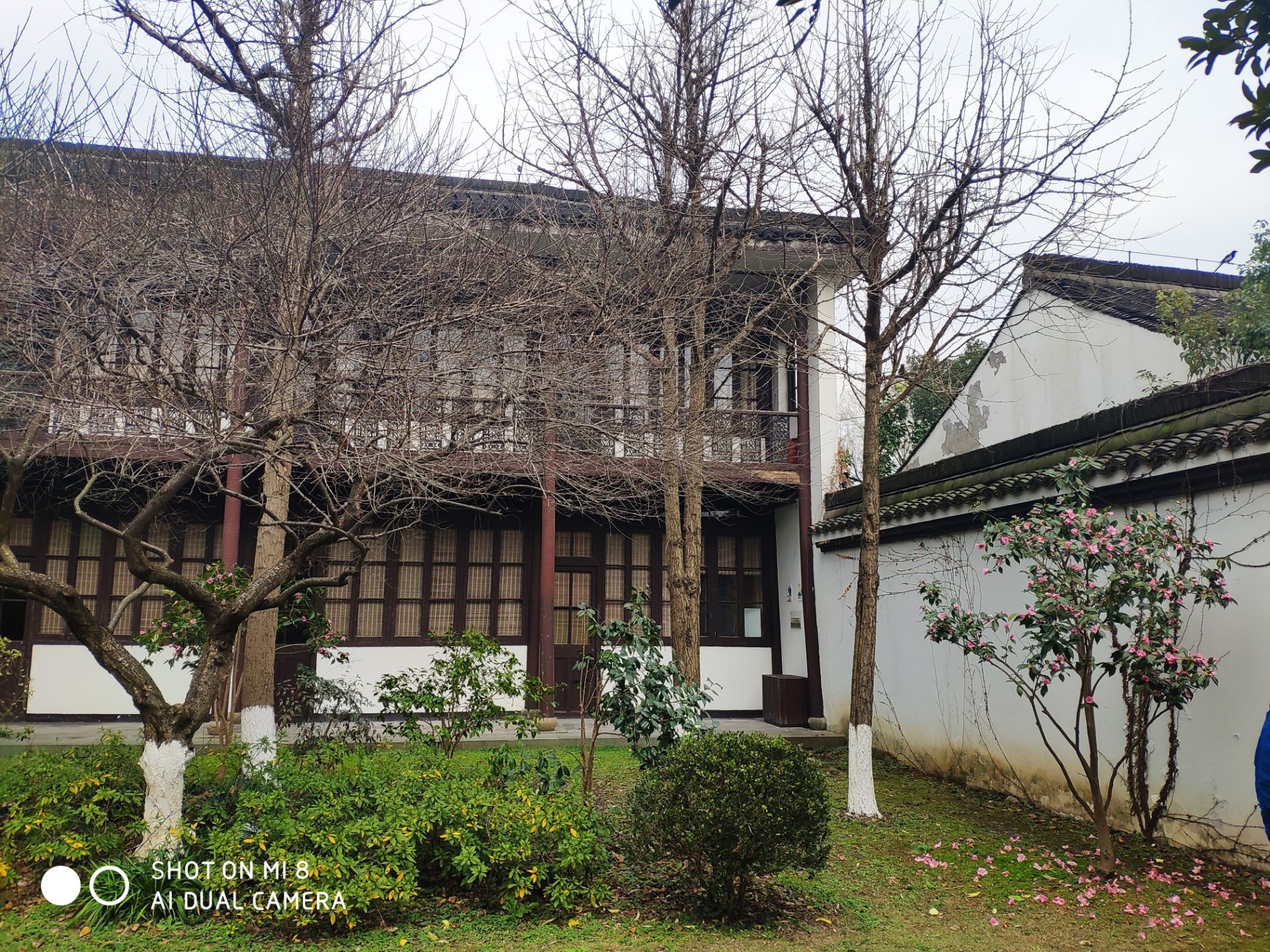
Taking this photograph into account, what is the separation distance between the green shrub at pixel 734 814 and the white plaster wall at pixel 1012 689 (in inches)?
110

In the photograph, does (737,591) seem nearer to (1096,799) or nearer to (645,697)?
(645,697)

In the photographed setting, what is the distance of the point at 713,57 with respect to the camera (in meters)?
7.97

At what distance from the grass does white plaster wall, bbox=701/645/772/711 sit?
6.14 meters

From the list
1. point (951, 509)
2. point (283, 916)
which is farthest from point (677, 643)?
point (283, 916)

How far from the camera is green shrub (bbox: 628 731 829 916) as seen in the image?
449cm

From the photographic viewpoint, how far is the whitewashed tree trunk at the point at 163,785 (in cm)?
493

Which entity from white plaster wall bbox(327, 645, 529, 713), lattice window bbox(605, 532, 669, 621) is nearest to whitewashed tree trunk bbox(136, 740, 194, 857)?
white plaster wall bbox(327, 645, 529, 713)

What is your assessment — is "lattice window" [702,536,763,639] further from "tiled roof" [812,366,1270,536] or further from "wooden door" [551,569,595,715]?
"tiled roof" [812,366,1270,536]

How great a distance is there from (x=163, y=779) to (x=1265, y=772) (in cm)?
556

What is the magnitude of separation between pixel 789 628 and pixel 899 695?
300cm

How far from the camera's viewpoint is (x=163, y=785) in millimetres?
5051

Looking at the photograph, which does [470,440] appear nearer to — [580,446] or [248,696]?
[580,446]

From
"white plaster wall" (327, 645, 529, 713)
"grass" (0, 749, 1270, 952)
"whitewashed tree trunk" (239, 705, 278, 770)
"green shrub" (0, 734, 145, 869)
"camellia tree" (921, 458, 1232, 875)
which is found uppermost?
"camellia tree" (921, 458, 1232, 875)

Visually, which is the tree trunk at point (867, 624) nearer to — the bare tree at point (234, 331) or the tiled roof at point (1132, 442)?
the tiled roof at point (1132, 442)
